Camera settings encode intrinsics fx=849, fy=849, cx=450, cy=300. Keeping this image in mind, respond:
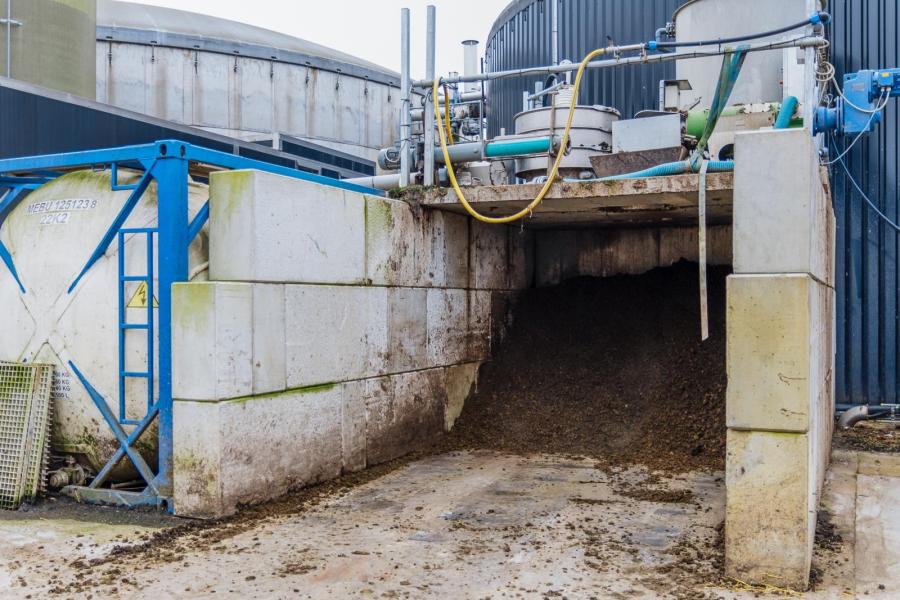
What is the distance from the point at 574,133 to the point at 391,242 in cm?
217

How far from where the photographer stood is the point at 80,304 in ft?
22.1

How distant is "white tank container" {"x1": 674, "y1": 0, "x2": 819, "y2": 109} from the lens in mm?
8867

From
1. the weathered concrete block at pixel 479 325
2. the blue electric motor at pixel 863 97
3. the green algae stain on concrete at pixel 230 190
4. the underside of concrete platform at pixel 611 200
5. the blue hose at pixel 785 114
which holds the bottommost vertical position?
the weathered concrete block at pixel 479 325

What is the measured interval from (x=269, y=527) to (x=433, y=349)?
10.7 feet

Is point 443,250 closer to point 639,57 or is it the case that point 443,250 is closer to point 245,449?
point 639,57

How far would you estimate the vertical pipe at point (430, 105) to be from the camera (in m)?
8.32

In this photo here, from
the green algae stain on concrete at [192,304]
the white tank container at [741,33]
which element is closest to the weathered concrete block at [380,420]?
the green algae stain on concrete at [192,304]

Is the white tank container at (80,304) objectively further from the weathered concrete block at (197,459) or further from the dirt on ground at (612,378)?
the dirt on ground at (612,378)

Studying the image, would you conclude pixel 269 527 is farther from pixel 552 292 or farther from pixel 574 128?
pixel 552 292

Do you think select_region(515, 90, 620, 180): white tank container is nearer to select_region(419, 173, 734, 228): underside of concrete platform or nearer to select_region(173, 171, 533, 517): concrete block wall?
select_region(419, 173, 734, 228): underside of concrete platform

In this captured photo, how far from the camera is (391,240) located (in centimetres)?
800

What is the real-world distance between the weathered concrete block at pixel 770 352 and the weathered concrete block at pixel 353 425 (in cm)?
355

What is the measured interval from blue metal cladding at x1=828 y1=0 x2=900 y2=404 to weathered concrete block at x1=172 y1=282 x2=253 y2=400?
24.5ft

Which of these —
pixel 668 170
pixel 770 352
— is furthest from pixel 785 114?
pixel 770 352
